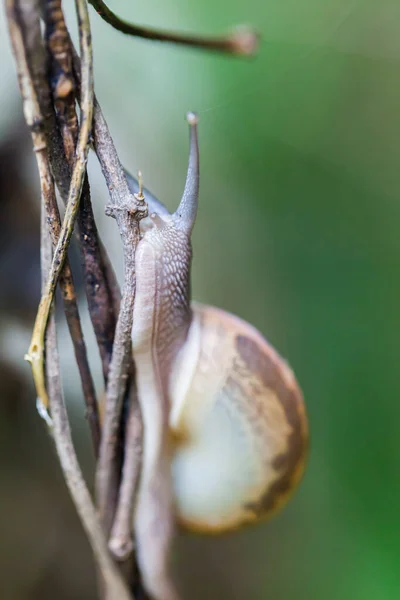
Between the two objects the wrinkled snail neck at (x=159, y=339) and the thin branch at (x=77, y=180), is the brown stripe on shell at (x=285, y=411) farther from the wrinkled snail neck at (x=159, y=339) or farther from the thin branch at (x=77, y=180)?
the thin branch at (x=77, y=180)

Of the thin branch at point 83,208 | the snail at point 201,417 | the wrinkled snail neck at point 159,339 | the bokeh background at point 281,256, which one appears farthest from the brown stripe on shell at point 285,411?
the bokeh background at point 281,256

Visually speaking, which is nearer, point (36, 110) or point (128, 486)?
point (36, 110)

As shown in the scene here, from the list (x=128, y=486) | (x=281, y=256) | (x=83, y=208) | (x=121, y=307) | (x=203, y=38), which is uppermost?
(x=203, y=38)

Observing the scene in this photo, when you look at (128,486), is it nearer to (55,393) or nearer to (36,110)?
(55,393)

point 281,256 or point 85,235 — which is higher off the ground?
point 85,235

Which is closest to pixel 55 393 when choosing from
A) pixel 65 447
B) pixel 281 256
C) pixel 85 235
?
pixel 65 447

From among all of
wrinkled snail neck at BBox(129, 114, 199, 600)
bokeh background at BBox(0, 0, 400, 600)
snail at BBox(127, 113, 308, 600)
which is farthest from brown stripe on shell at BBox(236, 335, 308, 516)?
bokeh background at BBox(0, 0, 400, 600)

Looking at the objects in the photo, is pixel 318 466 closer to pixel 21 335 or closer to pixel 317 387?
pixel 317 387
